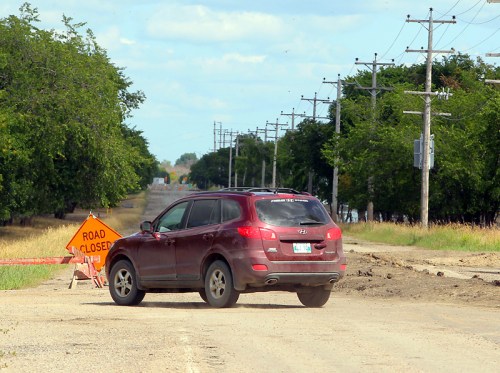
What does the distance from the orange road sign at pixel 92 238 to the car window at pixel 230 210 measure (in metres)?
8.33

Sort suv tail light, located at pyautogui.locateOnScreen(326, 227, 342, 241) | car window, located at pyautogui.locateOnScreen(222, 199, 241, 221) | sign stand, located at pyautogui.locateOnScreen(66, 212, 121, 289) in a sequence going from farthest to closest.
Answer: sign stand, located at pyautogui.locateOnScreen(66, 212, 121, 289)
suv tail light, located at pyautogui.locateOnScreen(326, 227, 342, 241)
car window, located at pyautogui.locateOnScreen(222, 199, 241, 221)

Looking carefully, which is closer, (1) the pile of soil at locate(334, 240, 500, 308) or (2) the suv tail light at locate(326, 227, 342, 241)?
(2) the suv tail light at locate(326, 227, 342, 241)

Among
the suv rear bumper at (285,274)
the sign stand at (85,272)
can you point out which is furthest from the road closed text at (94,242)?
the suv rear bumper at (285,274)

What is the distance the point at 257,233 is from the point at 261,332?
139 inches

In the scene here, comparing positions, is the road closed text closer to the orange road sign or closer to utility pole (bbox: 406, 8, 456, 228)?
the orange road sign

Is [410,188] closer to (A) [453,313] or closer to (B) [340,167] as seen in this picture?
(B) [340,167]

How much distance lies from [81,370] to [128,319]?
513 cm

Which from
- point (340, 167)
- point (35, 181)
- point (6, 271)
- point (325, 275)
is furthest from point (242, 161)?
point (325, 275)

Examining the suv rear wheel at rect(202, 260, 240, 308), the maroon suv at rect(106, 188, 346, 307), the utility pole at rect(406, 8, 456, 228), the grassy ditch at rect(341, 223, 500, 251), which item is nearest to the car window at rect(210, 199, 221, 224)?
the maroon suv at rect(106, 188, 346, 307)

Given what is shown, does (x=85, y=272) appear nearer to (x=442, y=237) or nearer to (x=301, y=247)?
(x=301, y=247)

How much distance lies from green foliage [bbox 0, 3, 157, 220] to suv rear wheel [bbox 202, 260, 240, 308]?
29.4 meters

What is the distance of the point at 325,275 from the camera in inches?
685

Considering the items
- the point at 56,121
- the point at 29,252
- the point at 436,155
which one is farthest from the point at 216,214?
the point at 436,155

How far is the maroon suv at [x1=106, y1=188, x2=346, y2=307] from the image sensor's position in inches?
666
